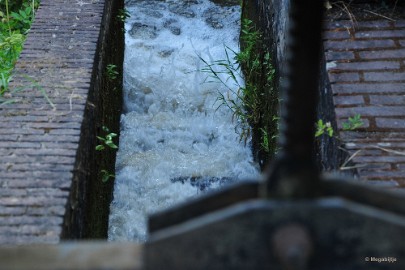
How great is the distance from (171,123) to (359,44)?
7.61 ft

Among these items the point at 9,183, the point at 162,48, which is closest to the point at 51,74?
the point at 9,183

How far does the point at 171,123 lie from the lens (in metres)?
5.37

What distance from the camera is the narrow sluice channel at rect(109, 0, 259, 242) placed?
4.58 metres

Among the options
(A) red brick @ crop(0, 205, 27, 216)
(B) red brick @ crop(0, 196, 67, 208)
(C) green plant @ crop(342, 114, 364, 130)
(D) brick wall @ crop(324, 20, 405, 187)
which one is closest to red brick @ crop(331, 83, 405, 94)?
(D) brick wall @ crop(324, 20, 405, 187)

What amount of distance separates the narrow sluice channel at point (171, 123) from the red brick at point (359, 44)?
1.67 m

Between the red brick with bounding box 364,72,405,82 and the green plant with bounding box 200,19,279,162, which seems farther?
the green plant with bounding box 200,19,279,162

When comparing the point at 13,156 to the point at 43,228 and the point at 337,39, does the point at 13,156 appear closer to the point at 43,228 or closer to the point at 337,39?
the point at 43,228

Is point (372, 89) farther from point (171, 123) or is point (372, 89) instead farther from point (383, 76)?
point (171, 123)

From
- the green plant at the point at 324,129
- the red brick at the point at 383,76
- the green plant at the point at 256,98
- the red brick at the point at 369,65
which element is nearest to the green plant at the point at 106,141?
the green plant at the point at 256,98

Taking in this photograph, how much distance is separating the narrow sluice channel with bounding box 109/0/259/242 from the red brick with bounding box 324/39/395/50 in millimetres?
1669

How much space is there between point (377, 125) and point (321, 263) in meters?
1.89

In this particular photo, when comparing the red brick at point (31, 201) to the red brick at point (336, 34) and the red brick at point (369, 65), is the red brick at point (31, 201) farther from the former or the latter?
the red brick at point (336, 34)

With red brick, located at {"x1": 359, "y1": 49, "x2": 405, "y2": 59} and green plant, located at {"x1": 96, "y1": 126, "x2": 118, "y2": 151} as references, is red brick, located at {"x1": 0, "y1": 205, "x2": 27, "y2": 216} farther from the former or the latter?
red brick, located at {"x1": 359, "y1": 49, "x2": 405, "y2": 59}

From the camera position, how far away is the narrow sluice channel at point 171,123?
458 cm
